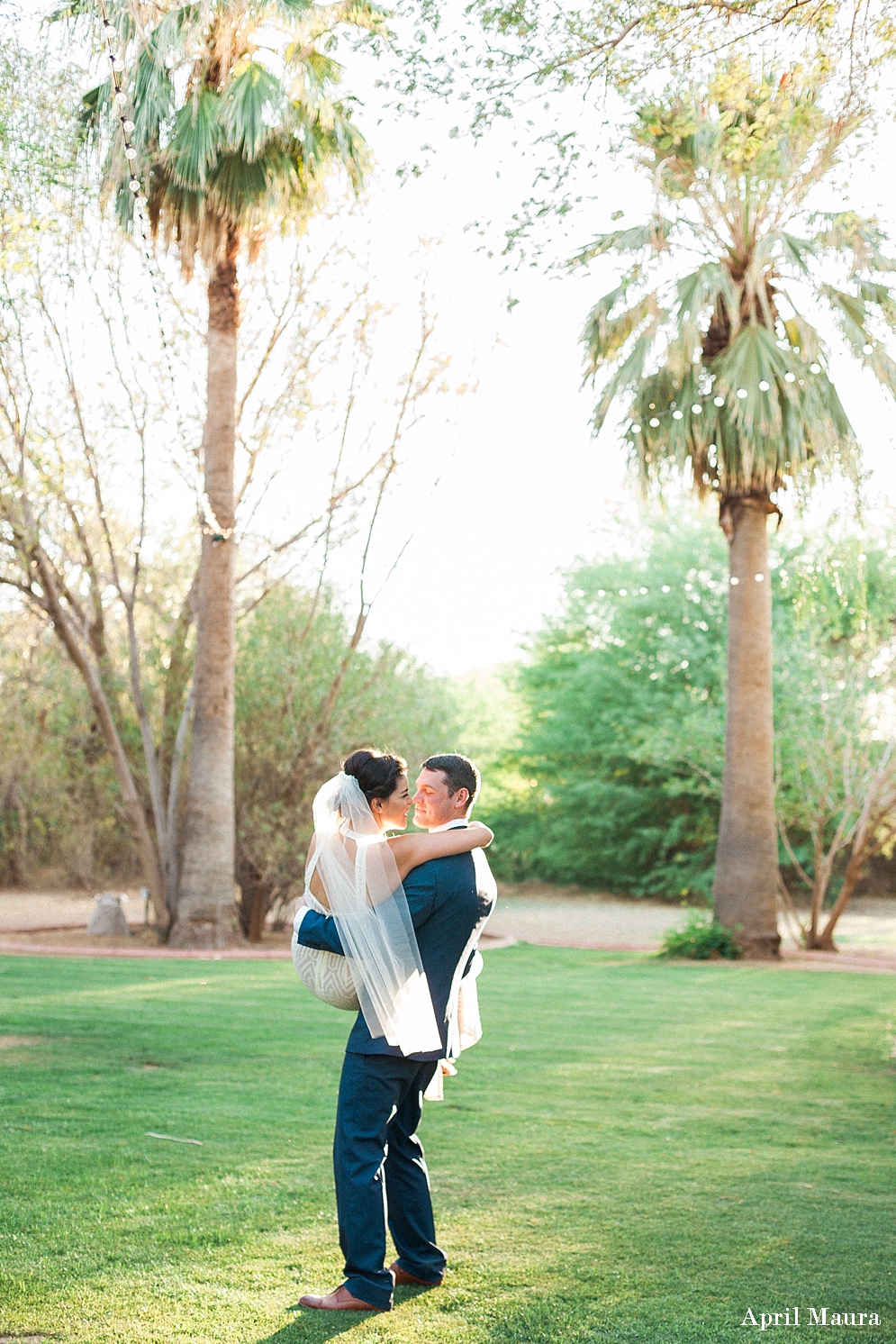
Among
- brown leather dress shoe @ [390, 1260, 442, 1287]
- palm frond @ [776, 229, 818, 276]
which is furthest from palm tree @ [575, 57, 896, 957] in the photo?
brown leather dress shoe @ [390, 1260, 442, 1287]

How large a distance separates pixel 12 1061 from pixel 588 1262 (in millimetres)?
4336

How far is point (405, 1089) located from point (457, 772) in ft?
3.34

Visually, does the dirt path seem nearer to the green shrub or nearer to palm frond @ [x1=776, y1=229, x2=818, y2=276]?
the green shrub

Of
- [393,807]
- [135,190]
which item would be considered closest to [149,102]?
[135,190]

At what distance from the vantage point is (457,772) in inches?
165

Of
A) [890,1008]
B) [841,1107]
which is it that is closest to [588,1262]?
[841,1107]

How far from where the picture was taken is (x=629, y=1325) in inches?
150

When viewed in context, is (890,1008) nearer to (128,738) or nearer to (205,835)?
(205,835)

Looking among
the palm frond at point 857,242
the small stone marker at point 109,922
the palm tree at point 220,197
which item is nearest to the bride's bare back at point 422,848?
the palm frond at point 857,242

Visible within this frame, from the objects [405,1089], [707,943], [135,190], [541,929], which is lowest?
[541,929]

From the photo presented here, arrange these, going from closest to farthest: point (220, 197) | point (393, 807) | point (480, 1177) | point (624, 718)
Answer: point (393, 807), point (480, 1177), point (220, 197), point (624, 718)

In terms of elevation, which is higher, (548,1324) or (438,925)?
(438,925)

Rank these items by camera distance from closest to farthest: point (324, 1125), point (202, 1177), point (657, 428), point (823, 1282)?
1. point (823, 1282)
2. point (202, 1177)
3. point (324, 1125)
4. point (657, 428)

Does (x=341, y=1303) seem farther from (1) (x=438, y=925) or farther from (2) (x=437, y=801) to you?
(2) (x=437, y=801)
